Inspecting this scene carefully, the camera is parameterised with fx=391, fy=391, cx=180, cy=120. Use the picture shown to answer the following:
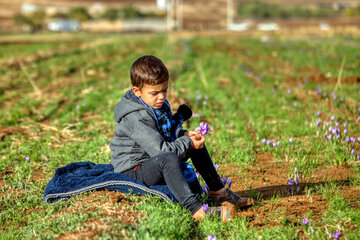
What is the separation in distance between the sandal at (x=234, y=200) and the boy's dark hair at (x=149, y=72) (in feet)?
4.59

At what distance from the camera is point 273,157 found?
587 centimetres

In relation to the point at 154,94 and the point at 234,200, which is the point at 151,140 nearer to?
the point at 154,94

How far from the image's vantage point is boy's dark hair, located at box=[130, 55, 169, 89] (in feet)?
12.7

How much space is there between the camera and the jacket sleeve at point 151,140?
3.82 m

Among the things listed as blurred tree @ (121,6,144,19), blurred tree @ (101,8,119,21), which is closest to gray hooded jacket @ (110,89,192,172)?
blurred tree @ (101,8,119,21)

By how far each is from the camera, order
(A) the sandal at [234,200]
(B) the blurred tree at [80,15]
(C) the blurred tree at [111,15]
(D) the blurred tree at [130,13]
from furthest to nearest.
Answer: (D) the blurred tree at [130,13]
(C) the blurred tree at [111,15]
(B) the blurred tree at [80,15]
(A) the sandal at [234,200]

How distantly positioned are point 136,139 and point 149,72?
680 mm

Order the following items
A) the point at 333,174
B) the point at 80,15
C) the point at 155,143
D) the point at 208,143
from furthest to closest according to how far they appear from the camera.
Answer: the point at 80,15, the point at 208,143, the point at 333,174, the point at 155,143

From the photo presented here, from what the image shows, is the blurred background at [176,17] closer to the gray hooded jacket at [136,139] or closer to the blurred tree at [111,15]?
the blurred tree at [111,15]

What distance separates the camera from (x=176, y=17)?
464 feet

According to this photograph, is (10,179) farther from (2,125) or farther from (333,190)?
(333,190)

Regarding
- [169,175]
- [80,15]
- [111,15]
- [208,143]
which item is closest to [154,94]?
[169,175]

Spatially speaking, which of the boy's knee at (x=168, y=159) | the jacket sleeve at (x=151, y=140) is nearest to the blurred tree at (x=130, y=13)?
the jacket sleeve at (x=151, y=140)

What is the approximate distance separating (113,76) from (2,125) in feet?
23.4
